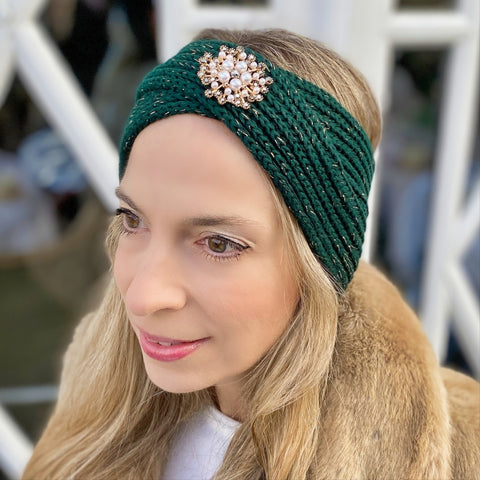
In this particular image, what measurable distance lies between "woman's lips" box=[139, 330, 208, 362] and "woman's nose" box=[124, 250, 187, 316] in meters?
0.06

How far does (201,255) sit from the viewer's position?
0.79 meters

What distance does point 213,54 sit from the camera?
2.60 feet

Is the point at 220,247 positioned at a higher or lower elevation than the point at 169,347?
higher

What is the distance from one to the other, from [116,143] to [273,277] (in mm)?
1529

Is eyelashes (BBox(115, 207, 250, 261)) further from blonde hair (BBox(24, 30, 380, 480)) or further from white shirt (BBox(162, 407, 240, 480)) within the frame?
white shirt (BBox(162, 407, 240, 480))

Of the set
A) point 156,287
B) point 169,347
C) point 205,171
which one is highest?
point 205,171

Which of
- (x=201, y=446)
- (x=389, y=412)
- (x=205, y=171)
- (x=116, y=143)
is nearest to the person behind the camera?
(x=205, y=171)

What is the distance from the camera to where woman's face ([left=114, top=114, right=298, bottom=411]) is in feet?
2.47

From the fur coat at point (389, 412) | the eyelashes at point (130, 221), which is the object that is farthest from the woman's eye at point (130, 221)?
the fur coat at point (389, 412)

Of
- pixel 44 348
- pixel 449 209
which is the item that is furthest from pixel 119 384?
pixel 44 348

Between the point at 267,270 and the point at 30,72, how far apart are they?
0.94 meters

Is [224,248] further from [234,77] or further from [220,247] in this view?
[234,77]

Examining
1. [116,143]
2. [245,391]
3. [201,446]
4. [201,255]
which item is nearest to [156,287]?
[201,255]

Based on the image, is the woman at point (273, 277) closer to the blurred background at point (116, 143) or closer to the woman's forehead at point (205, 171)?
the woman's forehead at point (205, 171)
